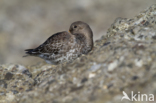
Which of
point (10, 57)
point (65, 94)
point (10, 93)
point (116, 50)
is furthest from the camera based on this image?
point (10, 57)

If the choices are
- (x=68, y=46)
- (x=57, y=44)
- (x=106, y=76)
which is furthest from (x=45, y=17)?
(x=106, y=76)

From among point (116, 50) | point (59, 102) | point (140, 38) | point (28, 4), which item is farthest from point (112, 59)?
point (28, 4)

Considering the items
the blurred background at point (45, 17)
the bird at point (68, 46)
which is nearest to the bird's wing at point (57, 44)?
the bird at point (68, 46)

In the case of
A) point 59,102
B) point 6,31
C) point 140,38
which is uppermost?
point 6,31

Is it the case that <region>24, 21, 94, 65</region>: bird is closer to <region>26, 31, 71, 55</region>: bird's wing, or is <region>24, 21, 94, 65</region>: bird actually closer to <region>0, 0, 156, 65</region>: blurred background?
<region>26, 31, 71, 55</region>: bird's wing

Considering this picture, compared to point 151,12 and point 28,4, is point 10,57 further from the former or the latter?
point 151,12

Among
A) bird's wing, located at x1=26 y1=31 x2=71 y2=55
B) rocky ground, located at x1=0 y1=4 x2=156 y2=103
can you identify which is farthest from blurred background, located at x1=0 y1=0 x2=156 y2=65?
rocky ground, located at x1=0 y1=4 x2=156 y2=103

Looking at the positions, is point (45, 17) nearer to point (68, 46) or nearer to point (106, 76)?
point (68, 46)

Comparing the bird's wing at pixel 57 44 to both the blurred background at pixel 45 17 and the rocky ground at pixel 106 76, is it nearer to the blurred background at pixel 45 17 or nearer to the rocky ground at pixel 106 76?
the rocky ground at pixel 106 76
